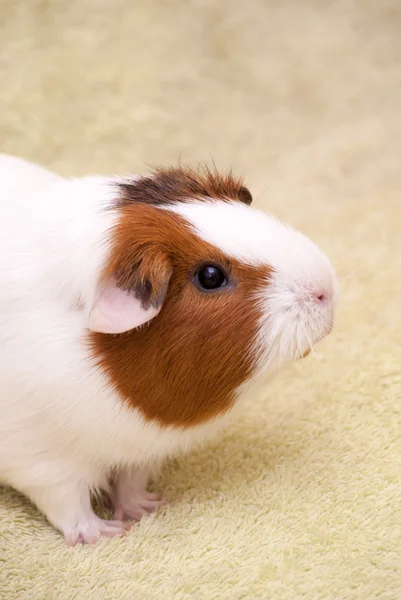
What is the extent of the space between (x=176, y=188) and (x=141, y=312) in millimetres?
300

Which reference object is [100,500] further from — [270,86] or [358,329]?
[270,86]

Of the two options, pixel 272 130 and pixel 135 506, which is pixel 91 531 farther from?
pixel 272 130

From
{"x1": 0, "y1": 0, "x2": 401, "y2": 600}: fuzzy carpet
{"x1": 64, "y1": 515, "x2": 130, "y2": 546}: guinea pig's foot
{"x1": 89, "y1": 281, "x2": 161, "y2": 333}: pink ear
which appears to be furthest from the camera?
{"x1": 0, "y1": 0, "x2": 401, "y2": 600}: fuzzy carpet

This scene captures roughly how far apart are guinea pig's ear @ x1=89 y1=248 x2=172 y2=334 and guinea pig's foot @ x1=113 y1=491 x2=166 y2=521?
0.57 m

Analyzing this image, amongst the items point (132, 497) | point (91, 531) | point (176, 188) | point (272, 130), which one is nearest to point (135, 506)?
point (132, 497)

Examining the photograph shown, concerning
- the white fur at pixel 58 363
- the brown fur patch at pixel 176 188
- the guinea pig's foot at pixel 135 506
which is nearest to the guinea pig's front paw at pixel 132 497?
the guinea pig's foot at pixel 135 506

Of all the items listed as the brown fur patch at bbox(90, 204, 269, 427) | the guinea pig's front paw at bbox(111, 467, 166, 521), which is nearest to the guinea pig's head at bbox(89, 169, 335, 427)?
the brown fur patch at bbox(90, 204, 269, 427)

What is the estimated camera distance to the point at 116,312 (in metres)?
1.53

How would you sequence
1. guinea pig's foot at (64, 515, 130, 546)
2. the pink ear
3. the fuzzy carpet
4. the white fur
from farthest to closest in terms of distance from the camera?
the fuzzy carpet, guinea pig's foot at (64, 515, 130, 546), the white fur, the pink ear

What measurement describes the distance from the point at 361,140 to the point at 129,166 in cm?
Answer: 86

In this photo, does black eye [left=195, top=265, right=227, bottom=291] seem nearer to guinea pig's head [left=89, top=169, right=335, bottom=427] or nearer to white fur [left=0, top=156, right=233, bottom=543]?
guinea pig's head [left=89, top=169, right=335, bottom=427]

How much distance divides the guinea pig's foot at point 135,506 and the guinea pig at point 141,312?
0.72 feet

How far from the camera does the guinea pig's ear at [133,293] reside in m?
1.52

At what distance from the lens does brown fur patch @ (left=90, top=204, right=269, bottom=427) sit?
1.58 m
